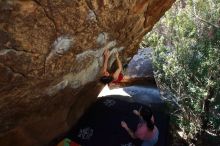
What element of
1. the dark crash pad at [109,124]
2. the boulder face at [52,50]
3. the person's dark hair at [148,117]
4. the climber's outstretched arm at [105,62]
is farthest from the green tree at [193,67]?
the climber's outstretched arm at [105,62]

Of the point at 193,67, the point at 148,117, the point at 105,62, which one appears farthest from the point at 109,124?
the point at 193,67

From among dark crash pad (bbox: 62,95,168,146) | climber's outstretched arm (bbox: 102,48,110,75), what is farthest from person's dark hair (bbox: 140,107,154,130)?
climber's outstretched arm (bbox: 102,48,110,75)

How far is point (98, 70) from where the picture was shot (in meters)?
6.53

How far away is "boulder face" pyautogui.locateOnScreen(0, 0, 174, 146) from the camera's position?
4250 millimetres

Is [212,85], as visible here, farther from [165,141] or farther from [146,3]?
[146,3]

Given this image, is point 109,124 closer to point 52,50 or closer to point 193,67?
point 193,67

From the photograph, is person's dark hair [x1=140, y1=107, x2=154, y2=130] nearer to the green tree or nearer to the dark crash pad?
the dark crash pad

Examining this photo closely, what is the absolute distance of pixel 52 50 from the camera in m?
4.80

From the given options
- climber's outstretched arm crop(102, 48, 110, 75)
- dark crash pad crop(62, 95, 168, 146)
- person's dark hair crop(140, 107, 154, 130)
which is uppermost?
climber's outstretched arm crop(102, 48, 110, 75)

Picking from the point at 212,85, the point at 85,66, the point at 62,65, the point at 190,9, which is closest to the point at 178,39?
the point at 190,9

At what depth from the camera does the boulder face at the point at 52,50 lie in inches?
167

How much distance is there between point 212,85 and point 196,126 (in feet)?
3.74

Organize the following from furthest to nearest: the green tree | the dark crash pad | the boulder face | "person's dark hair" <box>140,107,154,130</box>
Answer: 1. the green tree
2. the dark crash pad
3. "person's dark hair" <box>140,107,154,130</box>
4. the boulder face

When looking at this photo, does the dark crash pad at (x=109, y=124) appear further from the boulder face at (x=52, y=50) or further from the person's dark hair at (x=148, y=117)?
the person's dark hair at (x=148, y=117)
